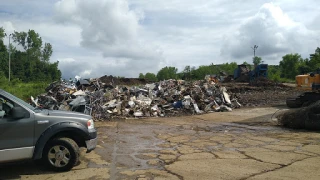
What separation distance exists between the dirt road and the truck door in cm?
54

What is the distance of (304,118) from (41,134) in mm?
10354

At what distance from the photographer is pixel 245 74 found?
40.1 m

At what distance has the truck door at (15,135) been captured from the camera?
18.9 ft

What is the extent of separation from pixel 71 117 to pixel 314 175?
511 cm

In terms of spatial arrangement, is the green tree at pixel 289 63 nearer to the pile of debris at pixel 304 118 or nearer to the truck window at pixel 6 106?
the pile of debris at pixel 304 118

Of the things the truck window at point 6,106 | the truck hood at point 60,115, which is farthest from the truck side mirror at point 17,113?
the truck hood at point 60,115

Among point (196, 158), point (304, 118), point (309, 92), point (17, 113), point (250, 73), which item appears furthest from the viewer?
point (250, 73)

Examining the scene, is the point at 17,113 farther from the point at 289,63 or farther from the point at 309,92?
the point at 289,63

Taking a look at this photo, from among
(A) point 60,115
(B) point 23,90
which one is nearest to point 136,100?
(A) point 60,115

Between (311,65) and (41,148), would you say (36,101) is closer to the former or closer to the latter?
(41,148)

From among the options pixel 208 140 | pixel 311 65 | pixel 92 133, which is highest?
pixel 311 65

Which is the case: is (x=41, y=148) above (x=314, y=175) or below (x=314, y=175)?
Result: above

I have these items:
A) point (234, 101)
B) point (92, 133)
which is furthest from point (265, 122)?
point (92, 133)

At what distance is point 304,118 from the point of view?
40.6ft
